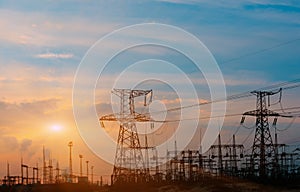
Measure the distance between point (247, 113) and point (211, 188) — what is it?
377 inches

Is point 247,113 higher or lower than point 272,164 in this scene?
higher

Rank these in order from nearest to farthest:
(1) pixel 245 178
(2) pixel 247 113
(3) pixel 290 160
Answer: (2) pixel 247 113, (1) pixel 245 178, (3) pixel 290 160

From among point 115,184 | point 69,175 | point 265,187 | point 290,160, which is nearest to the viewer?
point 265,187

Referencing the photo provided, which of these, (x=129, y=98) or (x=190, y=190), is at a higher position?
(x=129, y=98)

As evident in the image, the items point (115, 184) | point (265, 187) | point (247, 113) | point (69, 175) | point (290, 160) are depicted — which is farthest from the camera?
point (69, 175)

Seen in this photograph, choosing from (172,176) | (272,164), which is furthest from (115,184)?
(272,164)

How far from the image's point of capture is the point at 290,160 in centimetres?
8512

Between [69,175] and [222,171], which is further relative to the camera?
[69,175]

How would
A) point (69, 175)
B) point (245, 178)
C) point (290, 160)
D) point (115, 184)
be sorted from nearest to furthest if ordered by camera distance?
point (245, 178) < point (115, 184) < point (290, 160) < point (69, 175)

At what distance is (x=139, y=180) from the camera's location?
80.1m

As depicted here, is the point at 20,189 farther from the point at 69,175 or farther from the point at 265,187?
the point at 265,187

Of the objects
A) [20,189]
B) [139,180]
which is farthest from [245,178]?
[20,189]

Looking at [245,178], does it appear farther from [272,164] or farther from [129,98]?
[129,98]

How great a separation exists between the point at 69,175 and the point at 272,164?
47.5 metres
